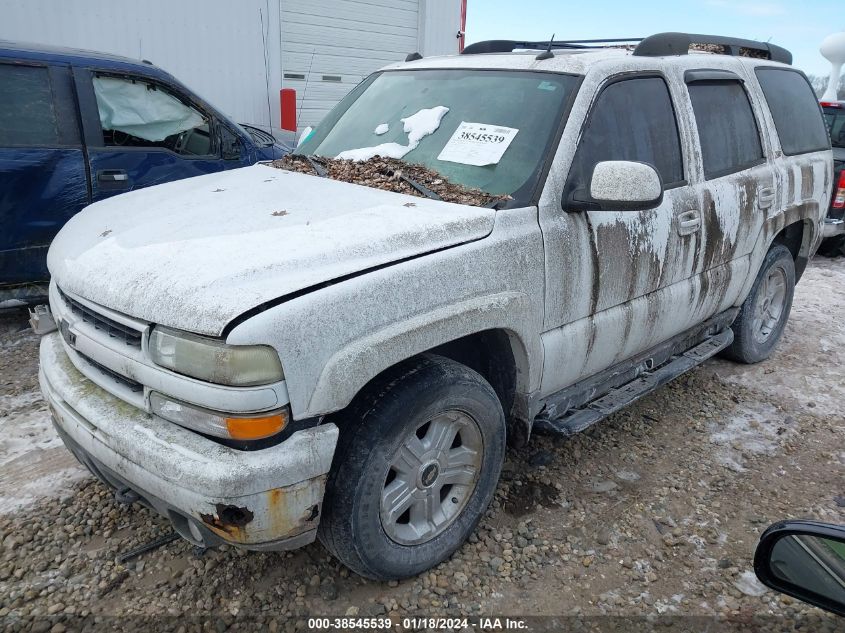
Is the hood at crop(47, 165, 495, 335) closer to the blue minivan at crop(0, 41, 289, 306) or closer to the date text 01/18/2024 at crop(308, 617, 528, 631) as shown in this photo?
the date text 01/18/2024 at crop(308, 617, 528, 631)

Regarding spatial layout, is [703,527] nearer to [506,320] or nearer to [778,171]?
[506,320]

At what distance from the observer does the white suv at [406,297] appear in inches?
79.5

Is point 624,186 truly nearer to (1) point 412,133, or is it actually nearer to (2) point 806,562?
(1) point 412,133

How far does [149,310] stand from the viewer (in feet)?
6.77

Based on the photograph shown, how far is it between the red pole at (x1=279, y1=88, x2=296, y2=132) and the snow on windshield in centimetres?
772

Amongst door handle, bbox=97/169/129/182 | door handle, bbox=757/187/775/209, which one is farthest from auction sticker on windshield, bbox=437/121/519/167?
door handle, bbox=97/169/129/182

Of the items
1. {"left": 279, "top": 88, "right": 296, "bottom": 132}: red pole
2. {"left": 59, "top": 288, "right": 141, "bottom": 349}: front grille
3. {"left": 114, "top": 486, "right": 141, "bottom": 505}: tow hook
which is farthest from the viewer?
{"left": 279, "top": 88, "right": 296, "bottom": 132}: red pole

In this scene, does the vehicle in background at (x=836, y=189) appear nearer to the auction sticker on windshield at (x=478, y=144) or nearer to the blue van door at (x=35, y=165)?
the auction sticker on windshield at (x=478, y=144)

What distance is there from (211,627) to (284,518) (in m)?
0.64

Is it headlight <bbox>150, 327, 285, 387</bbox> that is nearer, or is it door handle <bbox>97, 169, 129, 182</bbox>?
headlight <bbox>150, 327, 285, 387</bbox>

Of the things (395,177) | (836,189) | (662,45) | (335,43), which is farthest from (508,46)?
(335,43)

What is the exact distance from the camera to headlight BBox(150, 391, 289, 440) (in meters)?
1.99

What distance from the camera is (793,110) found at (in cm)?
450

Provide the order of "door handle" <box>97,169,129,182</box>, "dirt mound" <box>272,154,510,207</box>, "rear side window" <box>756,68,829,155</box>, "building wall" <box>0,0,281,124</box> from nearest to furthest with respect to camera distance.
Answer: "dirt mound" <box>272,154,510,207</box>
"rear side window" <box>756,68,829,155</box>
"door handle" <box>97,169,129,182</box>
"building wall" <box>0,0,281,124</box>
